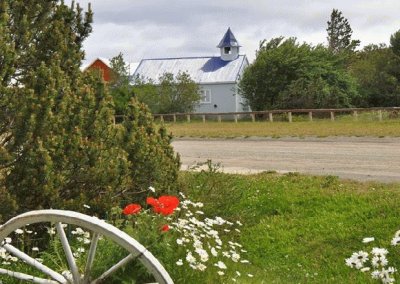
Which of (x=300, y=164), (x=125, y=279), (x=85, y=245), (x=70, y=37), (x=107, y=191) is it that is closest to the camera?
(x=125, y=279)

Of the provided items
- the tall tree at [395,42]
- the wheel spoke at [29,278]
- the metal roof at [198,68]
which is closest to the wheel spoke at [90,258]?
the wheel spoke at [29,278]

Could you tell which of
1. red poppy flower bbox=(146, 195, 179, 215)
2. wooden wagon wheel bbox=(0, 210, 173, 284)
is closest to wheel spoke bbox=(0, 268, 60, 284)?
wooden wagon wheel bbox=(0, 210, 173, 284)

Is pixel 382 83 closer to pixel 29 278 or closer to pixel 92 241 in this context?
pixel 29 278

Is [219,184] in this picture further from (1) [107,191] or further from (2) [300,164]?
(2) [300,164]

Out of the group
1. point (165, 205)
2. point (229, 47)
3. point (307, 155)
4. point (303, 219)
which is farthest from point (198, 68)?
point (165, 205)

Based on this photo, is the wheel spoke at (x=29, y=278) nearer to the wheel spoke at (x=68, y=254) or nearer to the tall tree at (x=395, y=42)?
the wheel spoke at (x=68, y=254)

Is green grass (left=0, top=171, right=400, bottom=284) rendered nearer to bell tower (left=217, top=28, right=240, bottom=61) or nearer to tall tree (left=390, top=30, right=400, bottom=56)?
tall tree (left=390, top=30, right=400, bottom=56)

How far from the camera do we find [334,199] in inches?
327

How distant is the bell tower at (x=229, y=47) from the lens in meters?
64.4

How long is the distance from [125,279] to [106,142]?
2467mm

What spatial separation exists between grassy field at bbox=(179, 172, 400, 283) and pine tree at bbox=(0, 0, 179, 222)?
128 cm

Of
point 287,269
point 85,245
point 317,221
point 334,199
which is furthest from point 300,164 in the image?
point 85,245

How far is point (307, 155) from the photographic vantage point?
14.0 metres

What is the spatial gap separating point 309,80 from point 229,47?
25.3 meters
